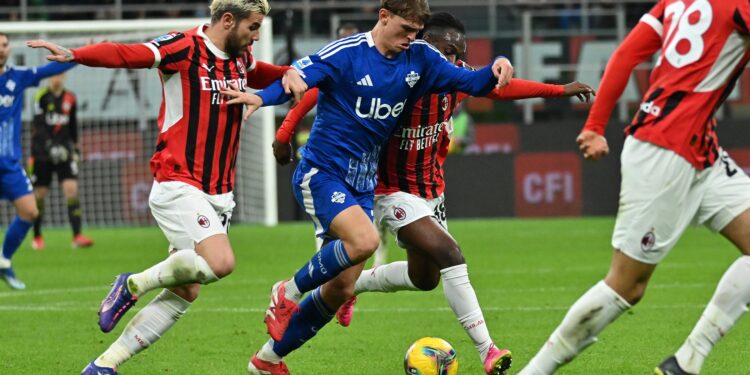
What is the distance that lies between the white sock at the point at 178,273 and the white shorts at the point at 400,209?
4.17ft

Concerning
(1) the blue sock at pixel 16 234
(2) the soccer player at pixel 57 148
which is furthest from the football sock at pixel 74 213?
(1) the blue sock at pixel 16 234

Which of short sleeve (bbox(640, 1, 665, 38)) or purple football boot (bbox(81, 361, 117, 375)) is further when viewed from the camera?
purple football boot (bbox(81, 361, 117, 375))

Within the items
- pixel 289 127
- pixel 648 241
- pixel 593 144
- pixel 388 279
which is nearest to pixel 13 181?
pixel 388 279

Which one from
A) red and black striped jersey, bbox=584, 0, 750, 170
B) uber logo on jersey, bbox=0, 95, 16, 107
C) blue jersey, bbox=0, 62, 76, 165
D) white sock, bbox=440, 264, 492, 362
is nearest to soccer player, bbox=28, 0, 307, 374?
white sock, bbox=440, 264, 492, 362

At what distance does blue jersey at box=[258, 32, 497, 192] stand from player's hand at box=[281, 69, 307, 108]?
285 millimetres

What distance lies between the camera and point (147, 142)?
20875 millimetres

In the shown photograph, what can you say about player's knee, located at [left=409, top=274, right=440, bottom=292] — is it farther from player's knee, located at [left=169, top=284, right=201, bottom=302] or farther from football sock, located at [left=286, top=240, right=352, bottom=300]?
player's knee, located at [left=169, top=284, right=201, bottom=302]

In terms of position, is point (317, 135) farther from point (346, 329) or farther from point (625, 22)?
point (625, 22)

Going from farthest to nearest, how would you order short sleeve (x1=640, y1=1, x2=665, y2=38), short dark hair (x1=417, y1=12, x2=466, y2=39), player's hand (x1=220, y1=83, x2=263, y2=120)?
short dark hair (x1=417, y1=12, x2=466, y2=39)
player's hand (x1=220, y1=83, x2=263, y2=120)
short sleeve (x1=640, y1=1, x2=665, y2=38)

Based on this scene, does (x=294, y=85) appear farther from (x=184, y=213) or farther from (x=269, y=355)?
(x=269, y=355)

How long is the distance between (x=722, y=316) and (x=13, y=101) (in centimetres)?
883

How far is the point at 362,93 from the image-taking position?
6859 mm

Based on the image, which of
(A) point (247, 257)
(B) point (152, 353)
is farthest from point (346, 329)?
(A) point (247, 257)

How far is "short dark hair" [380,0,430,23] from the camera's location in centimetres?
671
